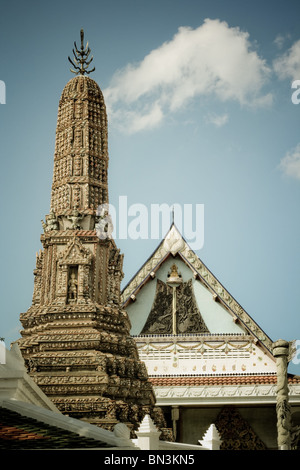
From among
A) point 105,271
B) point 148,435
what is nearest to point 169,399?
point 105,271

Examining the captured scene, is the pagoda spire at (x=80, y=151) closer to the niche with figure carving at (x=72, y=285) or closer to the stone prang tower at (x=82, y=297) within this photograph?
the stone prang tower at (x=82, y=297)

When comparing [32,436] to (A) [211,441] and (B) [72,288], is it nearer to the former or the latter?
(A) [211,441]

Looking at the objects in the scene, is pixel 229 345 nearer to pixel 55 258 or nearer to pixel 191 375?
pixel 191 375

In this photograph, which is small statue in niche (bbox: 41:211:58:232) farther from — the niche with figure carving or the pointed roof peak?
the pointed roof peak

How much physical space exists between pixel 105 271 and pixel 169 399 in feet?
19.0

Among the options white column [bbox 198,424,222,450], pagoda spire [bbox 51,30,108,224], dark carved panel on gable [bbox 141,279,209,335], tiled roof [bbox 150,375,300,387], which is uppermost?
pagoda spire [bbox 51,30,108,224]

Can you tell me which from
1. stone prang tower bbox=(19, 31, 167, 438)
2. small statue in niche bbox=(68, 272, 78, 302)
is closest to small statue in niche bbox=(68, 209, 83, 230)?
stone prang tower bbox=(19, 31, 167, 438)

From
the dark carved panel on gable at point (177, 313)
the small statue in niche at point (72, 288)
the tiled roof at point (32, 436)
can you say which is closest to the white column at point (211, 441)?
the small statue in niche at point (72, 288)

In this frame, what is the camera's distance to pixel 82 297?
631 inches

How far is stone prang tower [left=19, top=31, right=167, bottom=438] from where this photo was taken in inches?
575

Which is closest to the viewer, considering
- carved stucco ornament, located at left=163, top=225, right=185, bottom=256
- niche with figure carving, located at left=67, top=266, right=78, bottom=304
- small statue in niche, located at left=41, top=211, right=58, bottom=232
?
niche with figure carving, located at left=67, top=266, right=78, bottom=304

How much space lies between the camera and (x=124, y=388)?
15055 millimetres

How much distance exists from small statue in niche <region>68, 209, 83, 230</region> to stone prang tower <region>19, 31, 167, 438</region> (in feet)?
0.07
